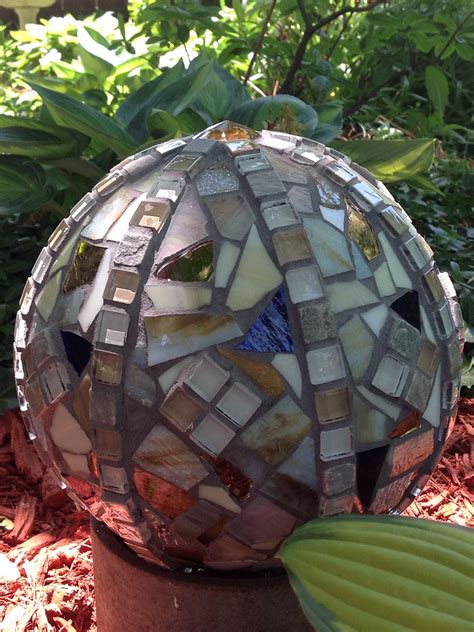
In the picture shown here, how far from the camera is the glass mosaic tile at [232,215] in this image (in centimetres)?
143

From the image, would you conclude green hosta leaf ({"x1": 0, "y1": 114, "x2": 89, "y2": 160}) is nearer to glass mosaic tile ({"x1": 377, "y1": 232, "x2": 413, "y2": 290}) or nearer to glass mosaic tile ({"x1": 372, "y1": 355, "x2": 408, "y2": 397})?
glass mosaic tile ({"x1": 377, "y1": 232, "x2": 413, "y2": 290})

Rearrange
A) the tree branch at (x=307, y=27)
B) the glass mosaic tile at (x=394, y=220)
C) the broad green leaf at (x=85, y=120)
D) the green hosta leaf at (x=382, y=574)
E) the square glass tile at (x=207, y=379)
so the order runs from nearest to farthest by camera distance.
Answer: the green hosta leaf at (x=382, y=574), the square glass tile at (x=207, y=379), the glass mosaic tile at (x=394, y=220), the broad green leaf at (x=85, y=120), the tree branch at (x=307, y=27)

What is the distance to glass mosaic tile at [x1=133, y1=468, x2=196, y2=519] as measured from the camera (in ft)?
4.73

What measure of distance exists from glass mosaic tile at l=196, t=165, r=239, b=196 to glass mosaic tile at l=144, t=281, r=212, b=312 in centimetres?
19

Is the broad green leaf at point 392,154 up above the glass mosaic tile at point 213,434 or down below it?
below

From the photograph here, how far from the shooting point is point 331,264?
1.45 meters

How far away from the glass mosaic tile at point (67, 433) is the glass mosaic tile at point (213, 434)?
24 cm

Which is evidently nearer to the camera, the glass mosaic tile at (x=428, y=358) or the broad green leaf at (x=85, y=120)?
the glass mosaic tile at (x=428, y=358)

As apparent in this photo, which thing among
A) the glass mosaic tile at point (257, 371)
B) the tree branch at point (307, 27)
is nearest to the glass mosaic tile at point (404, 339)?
the glass mosaic tile at point (257, 371)

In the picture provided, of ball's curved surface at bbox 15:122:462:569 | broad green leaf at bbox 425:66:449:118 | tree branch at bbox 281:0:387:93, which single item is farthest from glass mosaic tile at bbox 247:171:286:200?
broad green leaf at bbox 425:66:449:118

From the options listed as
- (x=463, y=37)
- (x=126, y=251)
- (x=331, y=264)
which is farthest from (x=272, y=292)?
(x=463, y=37)

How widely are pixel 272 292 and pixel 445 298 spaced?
1.45ft

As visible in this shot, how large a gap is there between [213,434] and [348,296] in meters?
0.34

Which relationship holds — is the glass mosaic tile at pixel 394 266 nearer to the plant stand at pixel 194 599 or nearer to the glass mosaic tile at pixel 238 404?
the glass mosaic tile at pixel 238 404
